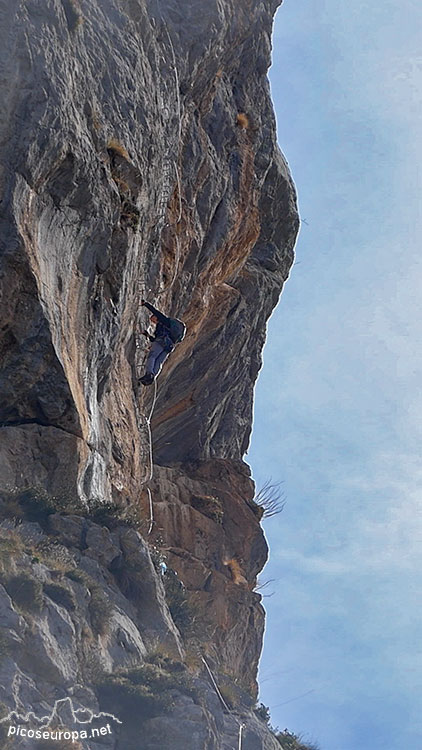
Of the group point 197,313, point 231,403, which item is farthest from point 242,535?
point 197,313

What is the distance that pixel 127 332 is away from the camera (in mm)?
19969

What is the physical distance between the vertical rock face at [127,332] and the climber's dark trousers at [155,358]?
385 millimetres

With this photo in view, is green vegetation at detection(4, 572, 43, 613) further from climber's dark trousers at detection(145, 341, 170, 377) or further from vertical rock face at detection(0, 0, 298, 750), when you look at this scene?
climber's dark trousers at detection(145, 341, 170, 377)

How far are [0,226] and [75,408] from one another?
3.43m

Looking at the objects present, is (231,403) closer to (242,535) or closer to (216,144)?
(242,535)

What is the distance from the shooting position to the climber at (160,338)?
66.9 ft

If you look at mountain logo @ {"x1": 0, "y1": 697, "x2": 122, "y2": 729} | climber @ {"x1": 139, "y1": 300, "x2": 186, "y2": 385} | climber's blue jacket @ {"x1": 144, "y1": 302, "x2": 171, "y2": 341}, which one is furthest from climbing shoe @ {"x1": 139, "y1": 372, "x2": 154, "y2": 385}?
mountain logo @ {"x1": 0, "y1": 697, "x2": 122, "y2": 729}

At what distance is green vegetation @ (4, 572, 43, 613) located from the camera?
1129cm

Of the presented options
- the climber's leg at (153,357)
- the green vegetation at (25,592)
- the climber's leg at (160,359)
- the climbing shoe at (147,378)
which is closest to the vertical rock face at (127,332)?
the green vegetation at (25,592)

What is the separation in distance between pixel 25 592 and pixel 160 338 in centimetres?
989

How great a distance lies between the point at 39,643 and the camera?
35.6 ft

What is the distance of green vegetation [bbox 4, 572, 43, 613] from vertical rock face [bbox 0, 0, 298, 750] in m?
0.07

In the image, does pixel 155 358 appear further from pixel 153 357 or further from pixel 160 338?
pixel 160 338

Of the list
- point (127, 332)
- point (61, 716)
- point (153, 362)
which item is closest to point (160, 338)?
point (153, 362)
